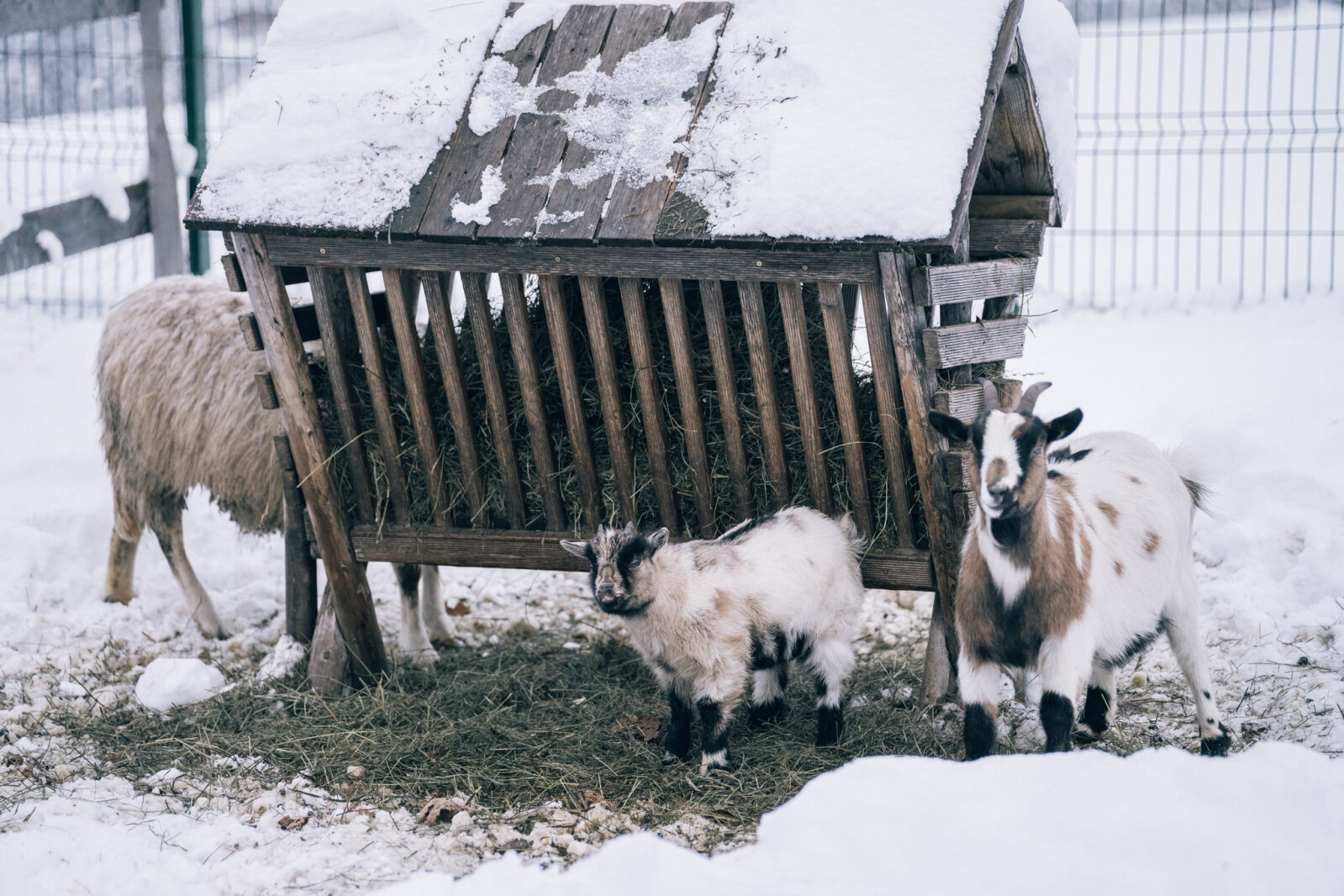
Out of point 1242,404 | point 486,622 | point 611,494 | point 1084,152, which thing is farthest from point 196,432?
point 1084,152

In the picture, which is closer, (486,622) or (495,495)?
(495,495)

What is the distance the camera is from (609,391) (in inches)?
188

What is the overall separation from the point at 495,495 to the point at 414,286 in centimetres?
115

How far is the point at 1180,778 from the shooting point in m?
3.33

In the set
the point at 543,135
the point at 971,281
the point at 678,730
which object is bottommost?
the point at 678,730

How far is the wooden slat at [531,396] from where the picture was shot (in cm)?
477

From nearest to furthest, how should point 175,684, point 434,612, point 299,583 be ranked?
1. point 175,684
2. point 299,583
3. point 434,612

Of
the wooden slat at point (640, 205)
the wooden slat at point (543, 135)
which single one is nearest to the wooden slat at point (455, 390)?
the wooden slat at point (543, 135)

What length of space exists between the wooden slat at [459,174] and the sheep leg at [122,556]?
309 cm

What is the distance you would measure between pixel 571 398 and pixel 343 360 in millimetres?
1116

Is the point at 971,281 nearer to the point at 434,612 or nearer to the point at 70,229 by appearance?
the point at 434,612

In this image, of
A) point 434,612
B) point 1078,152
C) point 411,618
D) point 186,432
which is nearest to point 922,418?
point 411,618

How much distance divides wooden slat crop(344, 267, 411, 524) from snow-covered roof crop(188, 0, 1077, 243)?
1.20 feet

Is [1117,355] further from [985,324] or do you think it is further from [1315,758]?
[1315,758]
